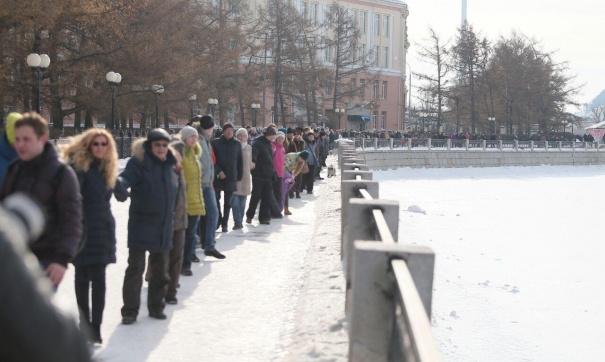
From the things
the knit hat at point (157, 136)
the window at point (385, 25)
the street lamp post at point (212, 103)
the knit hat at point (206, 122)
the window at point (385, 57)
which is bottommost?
the knit hat at point (157, 136)

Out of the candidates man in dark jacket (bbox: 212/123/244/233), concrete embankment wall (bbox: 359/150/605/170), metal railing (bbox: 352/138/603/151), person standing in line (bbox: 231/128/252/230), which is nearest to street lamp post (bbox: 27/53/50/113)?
person standing in line (bbox: 231/128/252/230)

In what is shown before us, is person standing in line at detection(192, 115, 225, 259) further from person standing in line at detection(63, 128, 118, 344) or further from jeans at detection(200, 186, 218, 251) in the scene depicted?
person standing in line at detection(63, 128, 118, 344)

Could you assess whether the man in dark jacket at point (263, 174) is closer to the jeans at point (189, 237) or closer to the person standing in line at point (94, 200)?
the jeans at point (189, 237)

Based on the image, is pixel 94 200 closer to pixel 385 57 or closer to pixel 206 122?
pixel 206 122

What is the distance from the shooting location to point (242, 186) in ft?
46.7

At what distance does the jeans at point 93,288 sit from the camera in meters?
6.37

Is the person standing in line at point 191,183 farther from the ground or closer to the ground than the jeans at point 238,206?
farther from the ground

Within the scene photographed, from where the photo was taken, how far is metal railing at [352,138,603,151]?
5467 centimetres

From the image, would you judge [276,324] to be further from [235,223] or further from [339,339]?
Result: [235,223]

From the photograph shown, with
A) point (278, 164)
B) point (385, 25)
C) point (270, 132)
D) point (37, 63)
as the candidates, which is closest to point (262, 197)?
point (270, 132)

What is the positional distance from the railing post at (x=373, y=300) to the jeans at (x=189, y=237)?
218 inches

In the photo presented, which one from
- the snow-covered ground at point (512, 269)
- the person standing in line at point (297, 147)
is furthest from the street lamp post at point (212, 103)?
the person standing in line at point (297, 147)

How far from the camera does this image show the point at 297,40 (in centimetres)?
6253

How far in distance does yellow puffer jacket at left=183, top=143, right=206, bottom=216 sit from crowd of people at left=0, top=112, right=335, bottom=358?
0.01 metres
